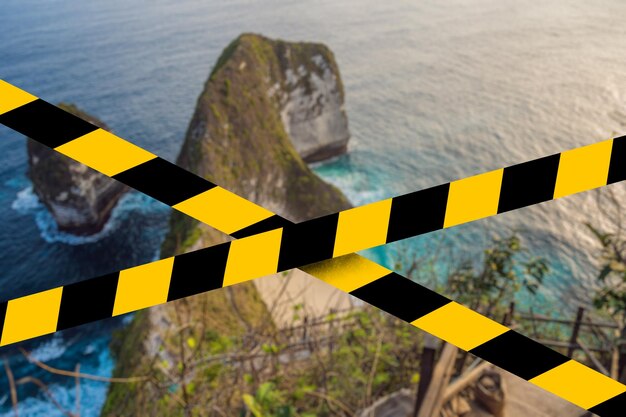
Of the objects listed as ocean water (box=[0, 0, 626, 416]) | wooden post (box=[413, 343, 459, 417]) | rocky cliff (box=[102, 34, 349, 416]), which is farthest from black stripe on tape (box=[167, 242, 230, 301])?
rocky cliff (box=[102, 34, 349, 416])

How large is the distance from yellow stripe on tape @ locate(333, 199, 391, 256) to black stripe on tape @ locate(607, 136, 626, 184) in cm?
42

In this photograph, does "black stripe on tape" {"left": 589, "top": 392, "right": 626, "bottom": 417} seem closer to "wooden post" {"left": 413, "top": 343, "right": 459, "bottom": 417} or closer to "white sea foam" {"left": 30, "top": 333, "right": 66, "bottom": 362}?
"wooden post" {"left": 413, "top": 343, "right": 459, "bottom": 417}

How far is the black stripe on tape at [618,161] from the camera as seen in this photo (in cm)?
78

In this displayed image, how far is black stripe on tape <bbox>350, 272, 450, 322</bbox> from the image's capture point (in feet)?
2.69

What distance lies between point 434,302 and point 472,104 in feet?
157

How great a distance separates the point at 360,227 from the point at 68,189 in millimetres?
33209

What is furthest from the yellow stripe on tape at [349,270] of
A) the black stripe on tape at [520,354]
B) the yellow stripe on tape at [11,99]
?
the yellow stripe on tape at [11,99]

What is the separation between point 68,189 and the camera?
29.3 metres

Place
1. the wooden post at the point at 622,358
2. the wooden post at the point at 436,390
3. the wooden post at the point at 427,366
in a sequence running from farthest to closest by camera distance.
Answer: the wooden post at the point at 622,358 < the wooden post at the point at 427,366 < the wooden post at the point at 436,390

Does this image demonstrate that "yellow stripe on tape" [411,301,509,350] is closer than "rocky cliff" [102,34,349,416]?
Yes

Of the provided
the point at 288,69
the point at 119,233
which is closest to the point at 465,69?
the point at 288,69

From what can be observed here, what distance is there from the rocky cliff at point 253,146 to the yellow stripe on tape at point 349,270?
1280 centimetres

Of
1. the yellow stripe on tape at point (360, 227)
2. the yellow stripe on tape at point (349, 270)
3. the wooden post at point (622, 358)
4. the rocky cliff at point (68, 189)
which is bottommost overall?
the rocky cliff at point (68, 189)

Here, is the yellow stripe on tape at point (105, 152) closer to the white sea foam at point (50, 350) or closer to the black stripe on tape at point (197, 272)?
the black stripe on tape at point (197, 272)
